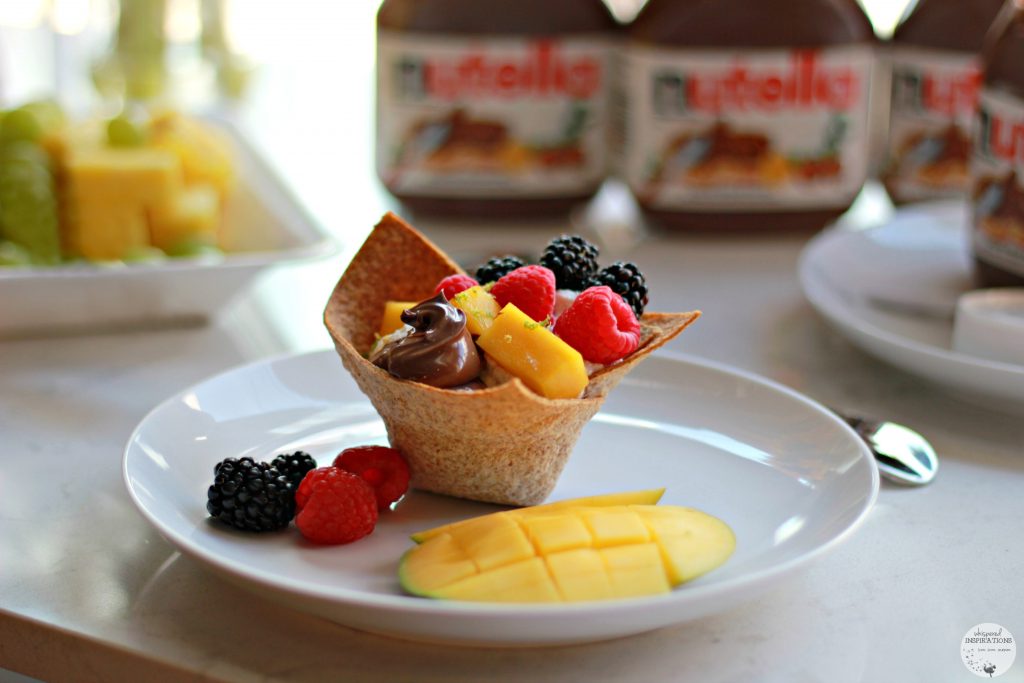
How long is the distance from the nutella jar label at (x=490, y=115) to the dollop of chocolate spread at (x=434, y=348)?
902 millimetres

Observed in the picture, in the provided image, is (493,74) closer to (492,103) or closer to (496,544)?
(492,103)

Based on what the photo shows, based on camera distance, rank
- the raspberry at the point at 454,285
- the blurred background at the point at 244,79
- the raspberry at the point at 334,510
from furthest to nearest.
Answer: the blurred background at the point at 244,79, the raspberry at the point at 454,285, the raspberry at the point at 334,510

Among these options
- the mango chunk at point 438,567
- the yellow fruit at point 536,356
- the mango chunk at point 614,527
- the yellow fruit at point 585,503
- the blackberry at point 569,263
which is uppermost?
the blackberry at point 569,263

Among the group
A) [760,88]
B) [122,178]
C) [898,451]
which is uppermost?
[760,88]

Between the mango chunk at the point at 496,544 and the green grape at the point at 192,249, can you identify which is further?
the green grape at the point at 192,249

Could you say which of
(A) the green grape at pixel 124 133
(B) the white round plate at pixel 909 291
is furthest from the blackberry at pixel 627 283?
(A) the green grape at pixel 124 133

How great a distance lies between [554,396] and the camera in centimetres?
83

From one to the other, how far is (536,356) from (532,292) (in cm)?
7

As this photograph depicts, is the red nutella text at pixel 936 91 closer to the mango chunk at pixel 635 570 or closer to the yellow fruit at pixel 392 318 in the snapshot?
the yellow fruit at pixel 392 318

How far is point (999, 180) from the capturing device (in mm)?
1337

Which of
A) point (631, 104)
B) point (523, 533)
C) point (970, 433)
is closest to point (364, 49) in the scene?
point (631, 104)

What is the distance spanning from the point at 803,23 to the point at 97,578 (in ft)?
3.94

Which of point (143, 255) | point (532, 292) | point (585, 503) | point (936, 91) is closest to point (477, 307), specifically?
point (532, 292)

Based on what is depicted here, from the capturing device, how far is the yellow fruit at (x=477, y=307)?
87 cm
